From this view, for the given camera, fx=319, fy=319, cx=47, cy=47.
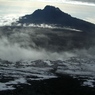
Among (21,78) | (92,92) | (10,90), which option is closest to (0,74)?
(21,78)

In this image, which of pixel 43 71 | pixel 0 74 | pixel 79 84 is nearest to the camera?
pixel 79 84

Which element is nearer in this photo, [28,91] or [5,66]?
[28,91]

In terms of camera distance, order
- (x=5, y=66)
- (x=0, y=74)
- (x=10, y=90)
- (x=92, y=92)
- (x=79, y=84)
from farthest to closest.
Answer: (x=5, y=66) < (x=0, y=74) < (x=79, y=84) < (x=92, y=92) < (x=10, y=90)

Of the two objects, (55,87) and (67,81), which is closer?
(55,87)

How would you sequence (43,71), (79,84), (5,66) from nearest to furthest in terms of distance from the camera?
1. (79,84)
2. (43,71)
3. (5,66)

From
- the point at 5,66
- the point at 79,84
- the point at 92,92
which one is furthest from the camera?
the point at 5,66

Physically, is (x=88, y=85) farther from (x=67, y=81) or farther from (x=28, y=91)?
(x=28, y=91)

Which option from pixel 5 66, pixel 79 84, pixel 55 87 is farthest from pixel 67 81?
pixel 5 66

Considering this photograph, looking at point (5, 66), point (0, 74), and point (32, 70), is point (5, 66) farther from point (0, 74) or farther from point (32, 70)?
point (0, 74)

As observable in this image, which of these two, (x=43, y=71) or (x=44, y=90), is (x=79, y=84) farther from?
(x=43, y=71)
